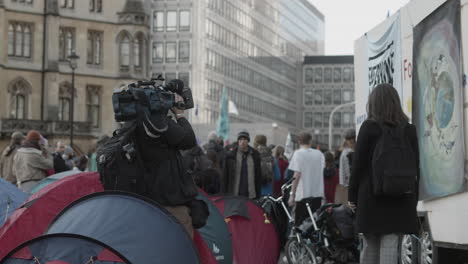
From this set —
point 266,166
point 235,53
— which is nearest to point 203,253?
point 266,166

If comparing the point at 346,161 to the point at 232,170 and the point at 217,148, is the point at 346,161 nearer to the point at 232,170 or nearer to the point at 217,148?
the point at 232,170

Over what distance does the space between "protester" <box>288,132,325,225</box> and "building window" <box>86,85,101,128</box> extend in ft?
143

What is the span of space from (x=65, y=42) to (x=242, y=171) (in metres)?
43.6

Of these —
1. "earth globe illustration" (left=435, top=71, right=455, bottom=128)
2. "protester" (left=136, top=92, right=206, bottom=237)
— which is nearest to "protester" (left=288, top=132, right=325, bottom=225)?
"earth globe illustration" (left=435, top=71, right=455, bottom=128)

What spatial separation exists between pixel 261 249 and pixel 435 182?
7.41ft

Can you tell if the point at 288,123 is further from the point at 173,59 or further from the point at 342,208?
the point at 342,208

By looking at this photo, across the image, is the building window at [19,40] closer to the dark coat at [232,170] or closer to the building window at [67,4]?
the building window at [67,4]

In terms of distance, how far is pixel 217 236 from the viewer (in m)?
9.99

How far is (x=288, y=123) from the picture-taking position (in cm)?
12838

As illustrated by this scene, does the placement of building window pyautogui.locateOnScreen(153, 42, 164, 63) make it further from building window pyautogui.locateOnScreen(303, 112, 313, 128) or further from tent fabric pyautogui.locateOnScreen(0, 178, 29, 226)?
tent fabric pyautogui.locateOnScreen(0, 178, 29, 226)

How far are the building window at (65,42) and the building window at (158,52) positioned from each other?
34643mm

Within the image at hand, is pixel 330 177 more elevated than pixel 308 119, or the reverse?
pixel 308 119

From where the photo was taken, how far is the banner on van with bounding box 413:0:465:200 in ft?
32.5

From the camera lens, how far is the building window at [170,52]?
3627 inches
